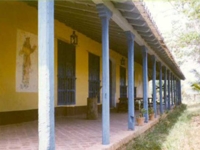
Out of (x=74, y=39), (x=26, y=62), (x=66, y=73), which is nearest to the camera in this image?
(x=26, y=62)

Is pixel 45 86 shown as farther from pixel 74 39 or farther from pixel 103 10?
pixel 74 39

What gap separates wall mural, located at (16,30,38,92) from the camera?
831cm

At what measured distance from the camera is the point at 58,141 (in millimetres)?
5641

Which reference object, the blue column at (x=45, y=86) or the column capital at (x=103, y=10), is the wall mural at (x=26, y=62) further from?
the blue column at (x=45, y=86)

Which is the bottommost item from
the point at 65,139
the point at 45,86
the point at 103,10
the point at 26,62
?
the point at 65,139

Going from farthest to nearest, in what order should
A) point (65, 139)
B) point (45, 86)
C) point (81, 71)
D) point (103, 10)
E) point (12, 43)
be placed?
point (81, 71) → point (12, 43) → point (65, 139) → point (103, 10) → point (45, 86)

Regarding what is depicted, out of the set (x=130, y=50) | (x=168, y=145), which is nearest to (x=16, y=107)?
(x=130, y=50)

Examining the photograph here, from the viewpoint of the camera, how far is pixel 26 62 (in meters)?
8.58

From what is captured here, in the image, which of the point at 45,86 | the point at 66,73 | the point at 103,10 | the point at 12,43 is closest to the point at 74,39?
the point at 66,73

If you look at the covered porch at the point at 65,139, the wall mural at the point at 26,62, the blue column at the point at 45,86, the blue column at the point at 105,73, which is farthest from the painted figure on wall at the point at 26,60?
the blue column at the point at 45,86

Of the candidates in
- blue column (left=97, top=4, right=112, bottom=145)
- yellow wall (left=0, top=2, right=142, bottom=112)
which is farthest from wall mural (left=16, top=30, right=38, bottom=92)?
blue column (left=97, top=4, right=112, bottom=145)

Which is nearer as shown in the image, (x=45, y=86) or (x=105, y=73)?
(x=45, y=86)

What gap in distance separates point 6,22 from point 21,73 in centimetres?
143

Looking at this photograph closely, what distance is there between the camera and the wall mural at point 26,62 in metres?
8.31
